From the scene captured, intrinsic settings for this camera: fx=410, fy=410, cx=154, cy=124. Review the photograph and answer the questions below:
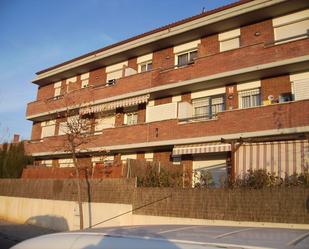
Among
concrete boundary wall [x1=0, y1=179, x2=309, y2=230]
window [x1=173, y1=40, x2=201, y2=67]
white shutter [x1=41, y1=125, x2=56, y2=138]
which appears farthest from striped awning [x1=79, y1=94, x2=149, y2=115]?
white shutter [x1=41, y1=125, x2=56, y2=138]

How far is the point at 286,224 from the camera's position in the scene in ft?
Result: 37.8

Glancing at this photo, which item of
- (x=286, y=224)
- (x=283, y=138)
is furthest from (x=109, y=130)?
(x=286, y=224)

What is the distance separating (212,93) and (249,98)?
7.10 feet

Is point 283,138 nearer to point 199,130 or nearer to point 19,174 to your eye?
point 199,130

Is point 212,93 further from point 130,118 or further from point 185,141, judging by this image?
point 130,118

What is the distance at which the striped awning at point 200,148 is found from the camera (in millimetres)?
19116

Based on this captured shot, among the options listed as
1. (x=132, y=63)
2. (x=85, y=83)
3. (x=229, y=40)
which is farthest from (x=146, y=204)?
(x=85, y=83)

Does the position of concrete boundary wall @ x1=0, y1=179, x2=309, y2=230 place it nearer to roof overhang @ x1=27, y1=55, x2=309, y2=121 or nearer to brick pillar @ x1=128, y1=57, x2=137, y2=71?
roof overhang @ x1=27, y1=55, x2=309, y2=121

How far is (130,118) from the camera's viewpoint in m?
26.6

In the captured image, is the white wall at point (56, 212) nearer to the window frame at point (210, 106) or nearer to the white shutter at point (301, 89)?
the window frame at point (210, 106)

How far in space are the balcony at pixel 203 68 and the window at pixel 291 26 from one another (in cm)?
75

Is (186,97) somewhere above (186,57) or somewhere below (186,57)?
below

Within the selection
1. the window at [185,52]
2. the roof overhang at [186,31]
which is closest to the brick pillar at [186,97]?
the window at [185,52]

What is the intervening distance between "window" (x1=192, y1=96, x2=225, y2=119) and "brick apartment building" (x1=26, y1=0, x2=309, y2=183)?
0.06 meters
